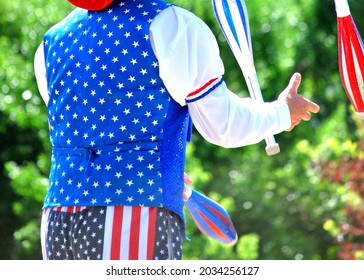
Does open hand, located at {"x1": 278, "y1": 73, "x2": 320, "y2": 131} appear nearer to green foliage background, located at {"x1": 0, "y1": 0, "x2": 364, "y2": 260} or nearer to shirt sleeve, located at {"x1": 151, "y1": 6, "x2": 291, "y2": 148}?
shirt sleeve, located at {"x1": 151, "y1": 6, "x2": 291, "y2": 148}

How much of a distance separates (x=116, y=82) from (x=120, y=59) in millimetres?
61

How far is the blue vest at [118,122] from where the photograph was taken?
231 centimetres

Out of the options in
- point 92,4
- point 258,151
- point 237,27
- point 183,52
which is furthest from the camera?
point 258,151

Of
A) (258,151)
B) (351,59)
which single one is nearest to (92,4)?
(351,59)

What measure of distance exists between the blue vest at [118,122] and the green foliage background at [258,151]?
264cm

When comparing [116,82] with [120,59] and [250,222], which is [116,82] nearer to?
[120,59]

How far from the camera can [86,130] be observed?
238 cm

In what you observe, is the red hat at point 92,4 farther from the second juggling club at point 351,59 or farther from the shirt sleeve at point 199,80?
the second juggling club at point 351,59

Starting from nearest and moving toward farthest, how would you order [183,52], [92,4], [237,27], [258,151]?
1. [183,52]
2. [92,4]
3. [237,27]
4. [258,151]

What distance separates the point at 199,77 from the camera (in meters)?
2.31

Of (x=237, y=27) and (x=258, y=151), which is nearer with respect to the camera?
(x=237, y=27)

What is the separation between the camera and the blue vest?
231 cm

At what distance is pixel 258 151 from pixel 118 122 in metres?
4.09

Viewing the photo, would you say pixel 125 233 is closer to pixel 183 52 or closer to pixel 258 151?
pixel 183 52
